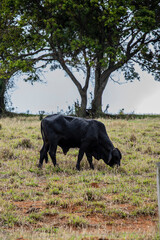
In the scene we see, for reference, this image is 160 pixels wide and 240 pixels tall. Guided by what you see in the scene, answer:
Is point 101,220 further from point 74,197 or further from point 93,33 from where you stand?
point 93,33

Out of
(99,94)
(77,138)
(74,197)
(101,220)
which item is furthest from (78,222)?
(99,94)

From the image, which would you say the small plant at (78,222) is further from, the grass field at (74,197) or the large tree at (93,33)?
the large tree at (93,33)

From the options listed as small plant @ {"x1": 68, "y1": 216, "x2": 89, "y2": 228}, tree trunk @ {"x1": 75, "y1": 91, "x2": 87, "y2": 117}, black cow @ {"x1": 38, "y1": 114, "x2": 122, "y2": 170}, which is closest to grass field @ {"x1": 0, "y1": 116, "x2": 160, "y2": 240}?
small plant @ {"x1": 68, "y1": 216, "x2": 89, "y2": 228}

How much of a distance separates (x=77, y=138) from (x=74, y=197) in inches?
127

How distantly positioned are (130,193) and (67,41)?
65.2 feet

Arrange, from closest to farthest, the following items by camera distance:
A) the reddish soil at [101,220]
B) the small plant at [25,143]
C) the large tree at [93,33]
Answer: the reddish soil at [101,220]
the small plant at [25,143]
the large tree at [93,33]

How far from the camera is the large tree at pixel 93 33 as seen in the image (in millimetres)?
23906

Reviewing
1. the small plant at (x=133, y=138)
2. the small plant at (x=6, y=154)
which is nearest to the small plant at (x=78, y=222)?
the small plant at (x=6, y=154)

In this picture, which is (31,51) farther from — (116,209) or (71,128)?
(116,209)

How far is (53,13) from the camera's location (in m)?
25.4

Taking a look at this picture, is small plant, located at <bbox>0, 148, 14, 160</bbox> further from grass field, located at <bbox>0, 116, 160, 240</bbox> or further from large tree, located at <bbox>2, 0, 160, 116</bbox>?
large tree, located at <bbox>2, 0, 160, 116</bbox>

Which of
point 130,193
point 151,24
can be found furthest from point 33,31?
point 130,193

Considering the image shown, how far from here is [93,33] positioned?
2639 centimetres

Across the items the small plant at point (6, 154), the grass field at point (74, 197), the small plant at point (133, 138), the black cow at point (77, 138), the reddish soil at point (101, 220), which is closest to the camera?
the grass field at point (74, 197)
